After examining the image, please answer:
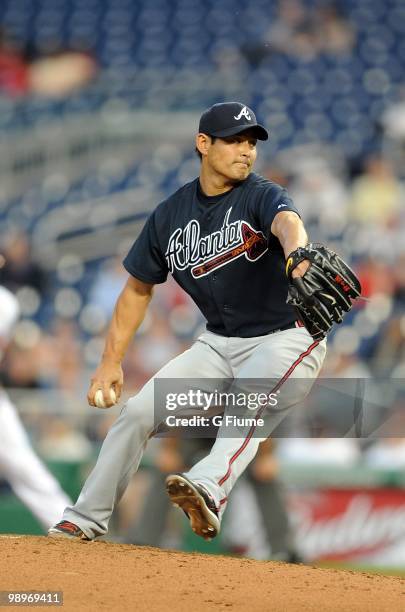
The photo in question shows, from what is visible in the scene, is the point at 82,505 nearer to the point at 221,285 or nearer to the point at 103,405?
the point at 103,405

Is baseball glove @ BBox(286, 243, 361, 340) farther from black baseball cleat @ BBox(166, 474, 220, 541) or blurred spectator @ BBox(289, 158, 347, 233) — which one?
blurred spectator @ BBox(289, 158, 347, 233)

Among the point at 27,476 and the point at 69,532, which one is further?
the point at 27,476

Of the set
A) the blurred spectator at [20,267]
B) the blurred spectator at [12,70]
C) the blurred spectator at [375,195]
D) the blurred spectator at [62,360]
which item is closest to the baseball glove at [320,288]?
the blurred spectator at [62,360]

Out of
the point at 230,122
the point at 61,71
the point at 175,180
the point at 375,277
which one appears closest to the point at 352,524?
the point at 375,277

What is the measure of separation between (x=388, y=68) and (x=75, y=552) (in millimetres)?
9968

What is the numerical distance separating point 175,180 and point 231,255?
766 cm

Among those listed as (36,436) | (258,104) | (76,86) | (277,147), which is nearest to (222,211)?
(36,436)

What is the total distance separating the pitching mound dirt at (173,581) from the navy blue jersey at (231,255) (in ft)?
3.26

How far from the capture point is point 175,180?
12133mm

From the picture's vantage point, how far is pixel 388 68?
43.4 ft

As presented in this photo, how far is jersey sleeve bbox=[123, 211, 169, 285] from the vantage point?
4.90m

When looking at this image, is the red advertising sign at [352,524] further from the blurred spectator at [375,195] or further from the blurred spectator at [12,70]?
the blurred spectator at [12,70]

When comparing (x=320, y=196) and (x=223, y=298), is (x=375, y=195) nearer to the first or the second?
(x=320, y=196)

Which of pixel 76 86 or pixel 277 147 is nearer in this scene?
pixel 277 147
